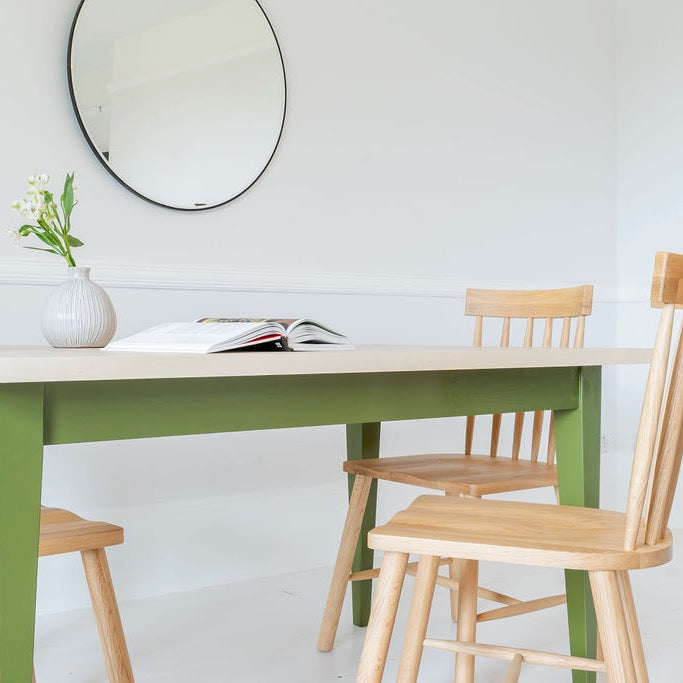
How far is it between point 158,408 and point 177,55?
65.3 inches

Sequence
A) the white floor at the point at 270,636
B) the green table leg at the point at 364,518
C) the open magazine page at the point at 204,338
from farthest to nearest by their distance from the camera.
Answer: the green table leg at the point at 364,518 → the white floor at the point at 270,636 → the open magazine page at the point at 204,338

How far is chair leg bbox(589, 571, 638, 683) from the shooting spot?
1.09 m

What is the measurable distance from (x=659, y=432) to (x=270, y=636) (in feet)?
4.23

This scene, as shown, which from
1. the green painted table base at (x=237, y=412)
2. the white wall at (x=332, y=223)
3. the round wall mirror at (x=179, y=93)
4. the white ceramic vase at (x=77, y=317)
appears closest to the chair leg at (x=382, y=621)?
the green painted table base at (x=237, y=412)

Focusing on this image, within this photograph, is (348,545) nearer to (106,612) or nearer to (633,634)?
(106,612)

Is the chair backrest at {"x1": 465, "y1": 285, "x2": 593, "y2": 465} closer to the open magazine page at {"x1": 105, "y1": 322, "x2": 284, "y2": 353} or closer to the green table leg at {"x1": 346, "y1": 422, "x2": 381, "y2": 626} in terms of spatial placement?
the green table leg at {"x1": 346, "y1": 422, "x2": 381, "y2": 626}

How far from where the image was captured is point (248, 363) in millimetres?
1139

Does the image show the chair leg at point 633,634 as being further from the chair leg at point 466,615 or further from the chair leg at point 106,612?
the chair leg at point 106,612

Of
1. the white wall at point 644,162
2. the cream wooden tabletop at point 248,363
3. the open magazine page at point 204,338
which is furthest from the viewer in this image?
the white wall at point 644,162

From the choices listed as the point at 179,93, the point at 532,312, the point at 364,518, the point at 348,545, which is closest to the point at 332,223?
the point at 179,93

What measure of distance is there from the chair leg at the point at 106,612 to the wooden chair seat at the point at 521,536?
1.63ft

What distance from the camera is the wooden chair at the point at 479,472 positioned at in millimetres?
1819

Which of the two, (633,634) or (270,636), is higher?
(633,634)

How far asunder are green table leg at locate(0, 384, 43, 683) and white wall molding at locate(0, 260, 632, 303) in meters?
1.32
